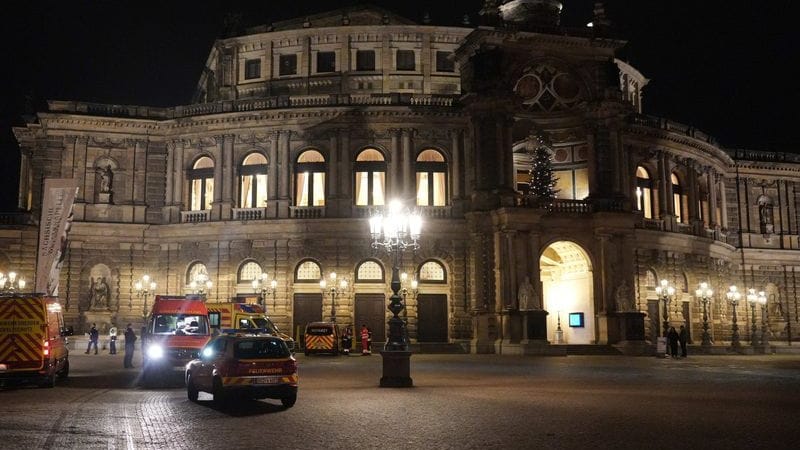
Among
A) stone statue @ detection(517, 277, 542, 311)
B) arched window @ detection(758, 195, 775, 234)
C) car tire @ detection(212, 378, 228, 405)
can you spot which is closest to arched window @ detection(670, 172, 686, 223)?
arched window @ detection(758, 195, 775, 234)

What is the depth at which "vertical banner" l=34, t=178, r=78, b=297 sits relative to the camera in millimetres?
32562

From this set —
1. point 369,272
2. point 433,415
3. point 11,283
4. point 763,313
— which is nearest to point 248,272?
point 369,272

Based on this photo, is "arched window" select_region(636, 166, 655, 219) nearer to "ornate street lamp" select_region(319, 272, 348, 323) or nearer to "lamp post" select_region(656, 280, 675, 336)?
"lamp post" select_region(656, 280, 675, 336)

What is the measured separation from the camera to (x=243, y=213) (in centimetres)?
5019

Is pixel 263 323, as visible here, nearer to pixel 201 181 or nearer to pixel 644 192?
pixel 201 181

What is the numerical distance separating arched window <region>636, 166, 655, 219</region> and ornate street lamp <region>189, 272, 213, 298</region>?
94.8 feet

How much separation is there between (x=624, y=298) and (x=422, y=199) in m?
13.9

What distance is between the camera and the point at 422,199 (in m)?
50.5

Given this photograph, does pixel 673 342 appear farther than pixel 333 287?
No

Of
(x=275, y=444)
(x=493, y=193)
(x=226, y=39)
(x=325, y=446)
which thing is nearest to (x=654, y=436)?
(x=325, y=446)

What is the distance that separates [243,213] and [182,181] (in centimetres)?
518

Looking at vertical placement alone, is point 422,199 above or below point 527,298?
above

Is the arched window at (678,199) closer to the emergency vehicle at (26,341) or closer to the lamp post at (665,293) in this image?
the lamp post at (665,293)

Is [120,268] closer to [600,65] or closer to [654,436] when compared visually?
[600,65]
